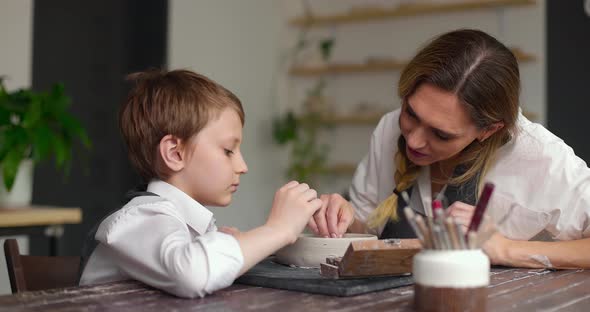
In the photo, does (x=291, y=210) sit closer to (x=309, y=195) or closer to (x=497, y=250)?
(x=309, y=195)

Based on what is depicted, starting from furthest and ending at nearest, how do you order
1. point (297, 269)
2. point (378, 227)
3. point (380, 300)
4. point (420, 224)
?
1. point (378, 227)
2. point (297, 269)
3. point (380, 300)
4. point (420, 224)

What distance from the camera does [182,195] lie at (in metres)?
1.43

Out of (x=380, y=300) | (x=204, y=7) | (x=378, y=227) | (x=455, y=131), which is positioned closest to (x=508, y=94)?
(x=455, y=131)

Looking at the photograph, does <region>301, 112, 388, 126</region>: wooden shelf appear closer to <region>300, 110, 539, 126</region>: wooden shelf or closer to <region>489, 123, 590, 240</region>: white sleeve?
<region>300, 110, 539, 126</region>: wooden shelf

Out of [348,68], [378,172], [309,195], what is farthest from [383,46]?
[309,195]

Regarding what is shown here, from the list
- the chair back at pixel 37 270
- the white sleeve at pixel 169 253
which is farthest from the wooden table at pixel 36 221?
the white sleeve at pixel 169 253

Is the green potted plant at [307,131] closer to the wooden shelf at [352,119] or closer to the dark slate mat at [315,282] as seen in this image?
the wooden shelf at [352,119]

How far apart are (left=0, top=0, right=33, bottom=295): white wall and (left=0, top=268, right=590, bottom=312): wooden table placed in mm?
2448

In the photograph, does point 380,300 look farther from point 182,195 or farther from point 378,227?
point 378,227

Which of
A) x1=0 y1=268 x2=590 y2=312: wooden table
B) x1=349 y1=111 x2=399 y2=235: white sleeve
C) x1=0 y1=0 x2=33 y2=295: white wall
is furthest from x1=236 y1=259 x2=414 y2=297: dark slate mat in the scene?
x1=0 y1=0 x2=33 y2=295: white wall

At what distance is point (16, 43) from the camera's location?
137 inches

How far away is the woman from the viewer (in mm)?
1618

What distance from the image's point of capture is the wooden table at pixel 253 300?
1058 millimetres

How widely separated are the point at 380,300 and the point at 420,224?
19 cm
